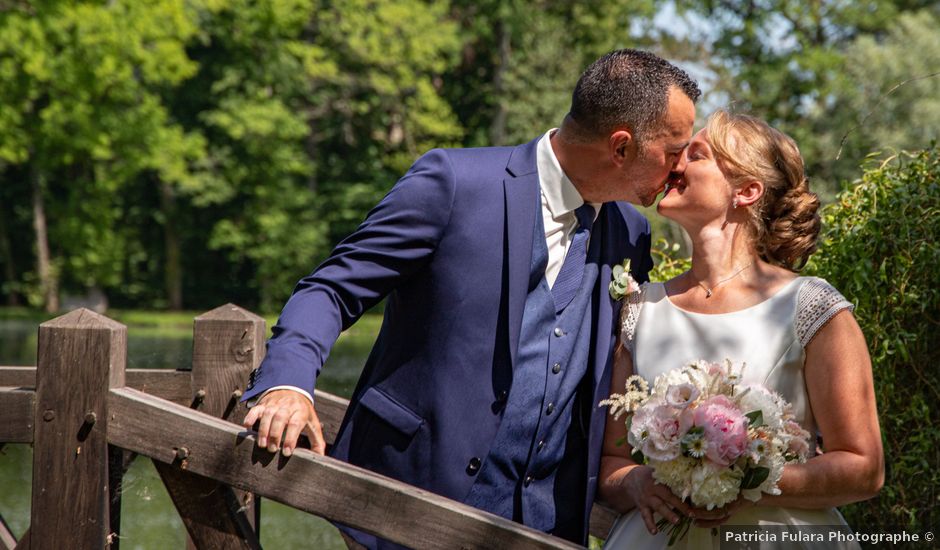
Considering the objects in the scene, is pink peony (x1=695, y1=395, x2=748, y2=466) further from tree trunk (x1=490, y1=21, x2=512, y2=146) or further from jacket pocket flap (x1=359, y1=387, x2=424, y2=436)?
tree trunk (x1=490, y1=21, x2=512, y2=146)

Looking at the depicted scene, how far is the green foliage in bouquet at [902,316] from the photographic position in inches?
156

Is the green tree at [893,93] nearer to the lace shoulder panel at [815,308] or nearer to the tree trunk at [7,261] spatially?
the lace shoulder panel at [815,308]

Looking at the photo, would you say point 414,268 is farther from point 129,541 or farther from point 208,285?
point 208,285

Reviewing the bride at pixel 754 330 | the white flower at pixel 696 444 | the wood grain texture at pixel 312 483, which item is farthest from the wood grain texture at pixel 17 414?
the white flower at pixel 696 444

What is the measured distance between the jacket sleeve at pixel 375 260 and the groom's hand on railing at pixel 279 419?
171 mm

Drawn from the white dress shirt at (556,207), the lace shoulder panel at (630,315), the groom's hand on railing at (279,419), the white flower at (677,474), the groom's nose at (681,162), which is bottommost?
the white flower at (677,474)

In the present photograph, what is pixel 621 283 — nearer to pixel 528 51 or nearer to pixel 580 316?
pixel 580 316

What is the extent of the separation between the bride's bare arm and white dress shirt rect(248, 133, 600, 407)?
82cm

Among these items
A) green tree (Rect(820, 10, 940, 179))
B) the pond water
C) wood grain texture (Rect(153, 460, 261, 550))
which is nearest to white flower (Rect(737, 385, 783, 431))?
wood grain texture (Rect(153, 460, 261, 550))

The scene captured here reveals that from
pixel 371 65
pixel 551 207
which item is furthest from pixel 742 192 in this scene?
pixel 371 65

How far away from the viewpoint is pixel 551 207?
10.9ft

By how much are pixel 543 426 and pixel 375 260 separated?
26.3 inches

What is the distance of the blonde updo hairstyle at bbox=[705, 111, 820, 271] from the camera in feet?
10.6

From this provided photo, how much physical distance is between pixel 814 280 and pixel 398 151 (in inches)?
1156
